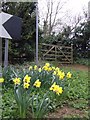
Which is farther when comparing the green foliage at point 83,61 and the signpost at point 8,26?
the green foliage at point 83,61

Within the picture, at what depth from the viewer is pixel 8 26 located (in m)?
3.48

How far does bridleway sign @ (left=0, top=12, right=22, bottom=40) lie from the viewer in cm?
343

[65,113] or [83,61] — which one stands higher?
[65,113]

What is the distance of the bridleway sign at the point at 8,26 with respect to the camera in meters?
3.43

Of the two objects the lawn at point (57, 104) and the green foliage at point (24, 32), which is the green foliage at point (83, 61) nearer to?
the green foliage at point (24, 32)

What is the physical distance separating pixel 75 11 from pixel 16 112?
15455mm

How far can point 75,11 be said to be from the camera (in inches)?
678

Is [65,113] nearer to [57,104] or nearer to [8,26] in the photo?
[57,104]

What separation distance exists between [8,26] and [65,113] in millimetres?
1517

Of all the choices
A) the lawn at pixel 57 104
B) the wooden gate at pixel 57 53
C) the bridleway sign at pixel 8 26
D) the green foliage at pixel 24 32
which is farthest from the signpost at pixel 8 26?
the wooden gate at pixel 57 53

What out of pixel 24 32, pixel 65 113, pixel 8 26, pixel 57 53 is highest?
pixel 24 32

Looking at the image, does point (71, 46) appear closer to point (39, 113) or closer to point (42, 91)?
point (42, 91)

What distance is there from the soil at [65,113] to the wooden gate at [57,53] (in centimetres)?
831

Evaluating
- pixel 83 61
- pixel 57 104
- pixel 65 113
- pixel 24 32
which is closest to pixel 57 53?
pixel 83 61
